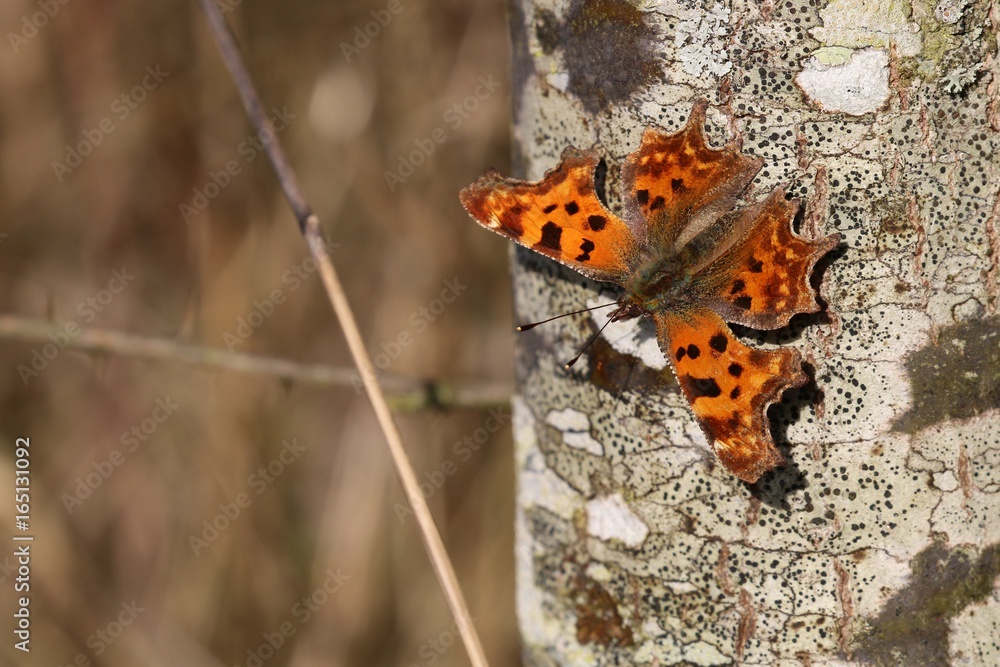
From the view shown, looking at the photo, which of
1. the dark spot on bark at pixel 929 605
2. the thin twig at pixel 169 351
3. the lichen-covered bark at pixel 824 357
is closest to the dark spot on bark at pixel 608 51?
the lichen-covered bark at pixel 824 357

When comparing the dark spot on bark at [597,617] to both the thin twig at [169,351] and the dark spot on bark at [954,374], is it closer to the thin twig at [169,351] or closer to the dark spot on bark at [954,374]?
the dark spot on bark at [954,374]

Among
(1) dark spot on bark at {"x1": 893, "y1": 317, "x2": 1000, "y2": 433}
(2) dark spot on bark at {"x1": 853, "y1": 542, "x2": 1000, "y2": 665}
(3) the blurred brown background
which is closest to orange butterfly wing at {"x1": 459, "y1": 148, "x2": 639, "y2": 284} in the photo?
(1) dark spot on bark at {"x1": 893, "y1": 317, "x2": 1000, "y2": 433}

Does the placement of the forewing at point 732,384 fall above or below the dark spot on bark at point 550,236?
below

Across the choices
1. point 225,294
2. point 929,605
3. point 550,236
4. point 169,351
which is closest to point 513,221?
point 550,236

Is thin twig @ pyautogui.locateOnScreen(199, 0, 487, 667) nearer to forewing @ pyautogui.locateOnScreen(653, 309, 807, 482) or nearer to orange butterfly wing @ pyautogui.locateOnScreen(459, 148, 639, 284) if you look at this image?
orange butterfly wing @ pyautogui.locateOnScreen(459, 148, 639, 284)

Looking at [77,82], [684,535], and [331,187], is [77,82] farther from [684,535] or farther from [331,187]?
[684,535]

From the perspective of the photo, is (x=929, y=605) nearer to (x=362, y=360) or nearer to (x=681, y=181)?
(x=681, y=181)

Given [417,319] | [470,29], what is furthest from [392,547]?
[470,29]
